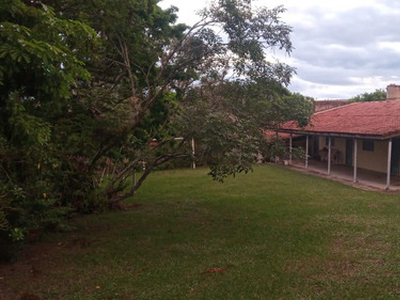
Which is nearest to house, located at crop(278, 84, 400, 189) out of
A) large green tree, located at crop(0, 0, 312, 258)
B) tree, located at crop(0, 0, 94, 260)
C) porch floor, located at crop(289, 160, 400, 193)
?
porch floor, located at crop(289, 160, 400, 193)

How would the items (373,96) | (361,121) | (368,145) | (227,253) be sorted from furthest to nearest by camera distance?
(373,96) < (368,145) < (361,121) < (227,253)

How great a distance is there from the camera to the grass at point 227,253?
17.9 feet

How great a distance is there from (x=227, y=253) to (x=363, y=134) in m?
9.61

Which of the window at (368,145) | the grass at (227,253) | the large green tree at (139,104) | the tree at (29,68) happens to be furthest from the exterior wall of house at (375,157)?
the tree at (29,68)

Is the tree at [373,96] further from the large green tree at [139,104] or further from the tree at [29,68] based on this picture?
the tree at [29,68]

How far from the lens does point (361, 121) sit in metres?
16.8

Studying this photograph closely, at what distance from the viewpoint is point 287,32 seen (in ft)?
27.2

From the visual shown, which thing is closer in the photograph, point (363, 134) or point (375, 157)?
point (363, 134)

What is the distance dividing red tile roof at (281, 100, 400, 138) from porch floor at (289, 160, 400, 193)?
1987 mm

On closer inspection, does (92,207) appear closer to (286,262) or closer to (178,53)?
(178,53)

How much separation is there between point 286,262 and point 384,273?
152 centimetres

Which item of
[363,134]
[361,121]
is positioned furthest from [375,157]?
[363,134]

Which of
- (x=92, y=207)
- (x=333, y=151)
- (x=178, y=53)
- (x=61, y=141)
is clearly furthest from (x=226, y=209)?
(x=333, y=151)

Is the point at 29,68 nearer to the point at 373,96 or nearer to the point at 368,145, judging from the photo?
the point at 368,145
